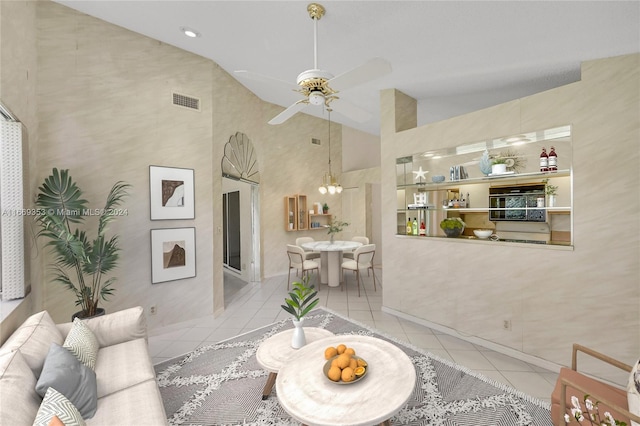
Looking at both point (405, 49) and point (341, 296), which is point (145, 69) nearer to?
point (405, 49)

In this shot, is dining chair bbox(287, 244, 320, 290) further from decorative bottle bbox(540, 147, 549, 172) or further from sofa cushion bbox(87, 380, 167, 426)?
decorative bottle bbox(540, 147, 549, 172)

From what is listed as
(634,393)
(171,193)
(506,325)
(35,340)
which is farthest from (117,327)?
(506,325)

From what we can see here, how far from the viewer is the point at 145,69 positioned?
324cm

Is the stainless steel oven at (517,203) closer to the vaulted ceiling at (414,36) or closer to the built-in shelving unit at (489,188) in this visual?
the built-in shelving unit at (489,188)

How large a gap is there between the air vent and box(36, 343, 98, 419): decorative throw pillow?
2976mm

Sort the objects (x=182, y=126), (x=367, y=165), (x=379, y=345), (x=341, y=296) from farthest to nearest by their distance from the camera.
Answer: (x=367, y=165) → (x=341, y=296) → (x=182, y=126) → (x=379, y=345)

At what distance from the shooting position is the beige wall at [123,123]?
2.60m

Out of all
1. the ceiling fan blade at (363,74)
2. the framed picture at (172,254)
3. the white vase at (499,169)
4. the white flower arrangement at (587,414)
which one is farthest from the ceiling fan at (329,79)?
the framed picture at (172,254)

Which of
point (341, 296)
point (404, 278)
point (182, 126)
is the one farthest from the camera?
point (341, 296)

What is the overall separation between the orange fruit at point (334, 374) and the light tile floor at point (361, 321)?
1766 mm

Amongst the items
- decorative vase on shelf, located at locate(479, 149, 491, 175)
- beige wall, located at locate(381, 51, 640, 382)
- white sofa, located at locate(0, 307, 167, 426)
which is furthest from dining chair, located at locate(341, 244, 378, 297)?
white sofa, located at locate(0, 307, 167, 426)

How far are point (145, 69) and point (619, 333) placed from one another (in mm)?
5599

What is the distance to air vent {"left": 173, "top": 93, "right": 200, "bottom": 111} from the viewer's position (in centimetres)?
349

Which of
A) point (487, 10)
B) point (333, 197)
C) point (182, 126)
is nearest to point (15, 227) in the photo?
point (182, 126)
